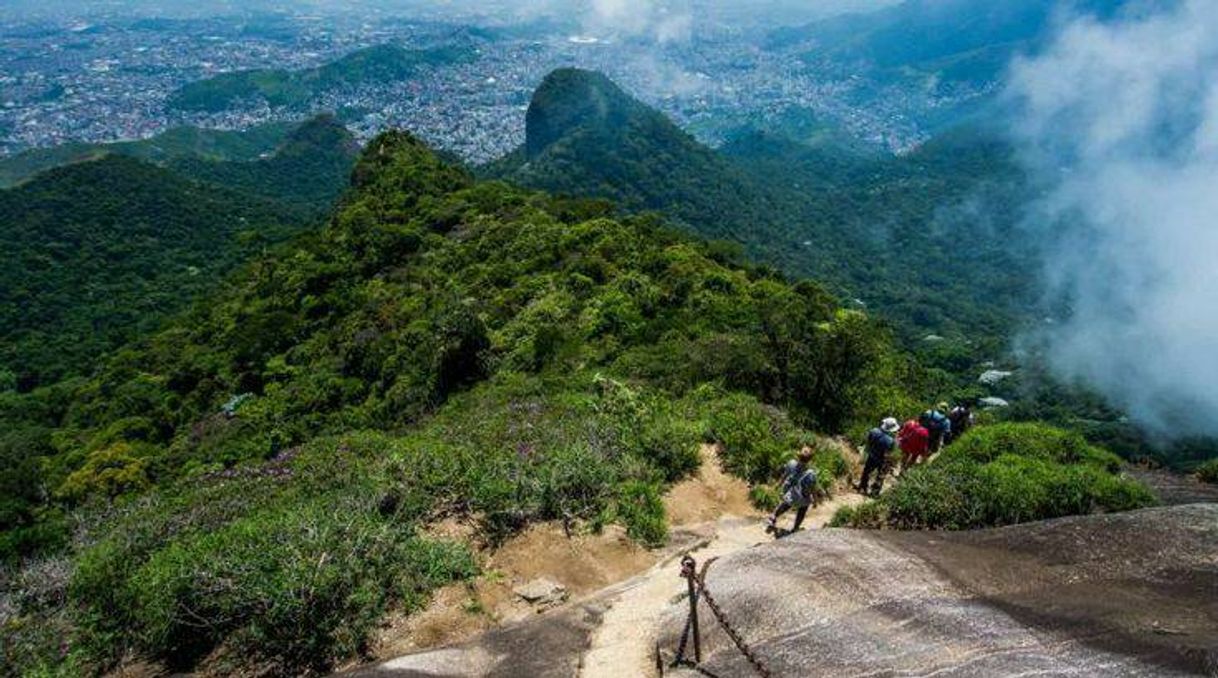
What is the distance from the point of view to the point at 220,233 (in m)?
116

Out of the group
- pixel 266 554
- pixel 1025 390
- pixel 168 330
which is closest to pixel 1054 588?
pixel 266 554

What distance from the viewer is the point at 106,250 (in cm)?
10525

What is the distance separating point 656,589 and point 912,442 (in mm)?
8879

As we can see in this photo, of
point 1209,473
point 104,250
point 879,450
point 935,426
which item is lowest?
point 104,250

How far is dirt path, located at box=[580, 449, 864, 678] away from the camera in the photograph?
10.7 m

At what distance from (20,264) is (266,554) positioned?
108238 millimetres

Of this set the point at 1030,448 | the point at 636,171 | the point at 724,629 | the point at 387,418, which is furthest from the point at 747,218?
the point at 724,629

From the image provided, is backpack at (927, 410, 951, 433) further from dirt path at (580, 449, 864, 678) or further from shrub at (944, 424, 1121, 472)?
dirt path at (580, 449, 864, 678)

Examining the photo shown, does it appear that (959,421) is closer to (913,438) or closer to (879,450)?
(913,438)

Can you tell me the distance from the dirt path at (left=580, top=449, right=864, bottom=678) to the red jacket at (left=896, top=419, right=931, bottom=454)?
1882 mm

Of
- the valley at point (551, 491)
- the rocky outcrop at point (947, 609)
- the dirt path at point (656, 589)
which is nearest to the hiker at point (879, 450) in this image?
the valley at point (551, 491)

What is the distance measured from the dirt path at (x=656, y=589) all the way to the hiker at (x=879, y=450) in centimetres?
50

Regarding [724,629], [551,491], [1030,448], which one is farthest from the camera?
[1030,448]

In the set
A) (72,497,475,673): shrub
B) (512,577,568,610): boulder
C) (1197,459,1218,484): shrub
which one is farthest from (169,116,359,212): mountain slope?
(1197,459,1218,484): shrub
